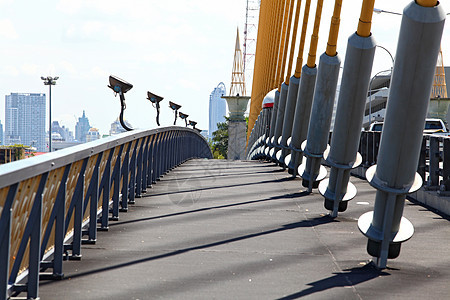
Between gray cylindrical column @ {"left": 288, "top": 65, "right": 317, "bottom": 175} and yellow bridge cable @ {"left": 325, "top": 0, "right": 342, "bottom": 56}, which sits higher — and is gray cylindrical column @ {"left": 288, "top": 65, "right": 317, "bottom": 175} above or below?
below

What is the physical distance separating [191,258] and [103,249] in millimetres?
901

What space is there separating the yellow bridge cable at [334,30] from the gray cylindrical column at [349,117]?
2374mm

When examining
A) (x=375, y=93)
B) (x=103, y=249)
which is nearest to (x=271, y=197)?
(x=103, y=249)

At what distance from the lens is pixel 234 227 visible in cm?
840

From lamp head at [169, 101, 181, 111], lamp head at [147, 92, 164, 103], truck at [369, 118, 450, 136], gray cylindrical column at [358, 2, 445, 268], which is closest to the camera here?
gray cylindrical column at [358, 2, 445, 268]

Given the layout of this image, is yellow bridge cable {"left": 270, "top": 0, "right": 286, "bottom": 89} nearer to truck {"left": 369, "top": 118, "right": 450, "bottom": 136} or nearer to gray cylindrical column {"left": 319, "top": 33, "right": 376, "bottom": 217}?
truck {"left": 369, "top": 118, "right": 450, "bottom": 136}

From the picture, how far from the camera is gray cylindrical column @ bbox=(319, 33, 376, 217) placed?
29.0 ft

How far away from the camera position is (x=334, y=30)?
11312mm

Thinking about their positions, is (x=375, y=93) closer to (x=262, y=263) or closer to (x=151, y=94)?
(x=151, y=94)

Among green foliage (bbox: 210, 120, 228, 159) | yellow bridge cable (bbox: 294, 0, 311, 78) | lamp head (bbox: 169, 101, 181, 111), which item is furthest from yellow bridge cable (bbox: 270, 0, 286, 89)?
green foliage (bbox: 210, 120, 228, 159)

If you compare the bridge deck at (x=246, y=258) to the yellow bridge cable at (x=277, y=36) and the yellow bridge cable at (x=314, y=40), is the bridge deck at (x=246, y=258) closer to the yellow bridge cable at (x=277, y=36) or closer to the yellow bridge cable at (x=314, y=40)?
the yellow bridge cable at (x=314, y=40)

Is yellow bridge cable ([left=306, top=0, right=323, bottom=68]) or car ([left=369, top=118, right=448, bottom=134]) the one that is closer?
yellow bridge cable ([left=306, top=0, right=323, bottom=68])

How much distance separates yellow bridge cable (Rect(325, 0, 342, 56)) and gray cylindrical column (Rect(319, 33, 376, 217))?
2.37m

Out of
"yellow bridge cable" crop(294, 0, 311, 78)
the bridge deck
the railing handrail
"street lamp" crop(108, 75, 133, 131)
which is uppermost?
"yellow bridge cable" crop(294, 0, 311, 78)
